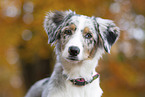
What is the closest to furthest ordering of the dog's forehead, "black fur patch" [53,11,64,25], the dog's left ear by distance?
1. the dog's forehead
2. the dog's left ear
3. "black fur patch" [53,11,64,25]

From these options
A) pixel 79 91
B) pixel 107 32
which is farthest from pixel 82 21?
pixel 79 91

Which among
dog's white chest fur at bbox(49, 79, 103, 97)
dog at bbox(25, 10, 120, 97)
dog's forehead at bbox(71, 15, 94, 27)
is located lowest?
dog's white chest fur at bbox(49, 79, 103, 97)

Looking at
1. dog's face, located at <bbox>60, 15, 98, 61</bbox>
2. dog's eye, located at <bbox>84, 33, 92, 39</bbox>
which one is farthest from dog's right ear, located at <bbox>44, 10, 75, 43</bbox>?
dog's eye, located at <bbox>84, 33, 92, 39</bbox>

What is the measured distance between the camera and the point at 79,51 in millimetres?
3164

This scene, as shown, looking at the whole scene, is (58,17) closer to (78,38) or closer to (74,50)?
(78,38)

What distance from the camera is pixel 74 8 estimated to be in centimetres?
656

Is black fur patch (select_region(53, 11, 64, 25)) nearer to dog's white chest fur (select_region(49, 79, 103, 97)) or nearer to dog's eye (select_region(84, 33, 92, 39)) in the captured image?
dog's eye (select_region(84, 33, 92, 39))

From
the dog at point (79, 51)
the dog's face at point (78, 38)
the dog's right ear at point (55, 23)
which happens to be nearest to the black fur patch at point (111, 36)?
the dog at point (79, 51)

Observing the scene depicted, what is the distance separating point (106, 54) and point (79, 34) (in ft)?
15.7

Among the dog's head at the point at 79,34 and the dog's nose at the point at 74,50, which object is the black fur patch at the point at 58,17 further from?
the dog's nose at the point at 74,50

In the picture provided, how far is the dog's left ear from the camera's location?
3596mm

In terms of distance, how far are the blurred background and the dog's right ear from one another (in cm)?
260

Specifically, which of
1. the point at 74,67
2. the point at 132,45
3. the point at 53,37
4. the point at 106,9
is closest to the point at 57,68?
the point at 74,67

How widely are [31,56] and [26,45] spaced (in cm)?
67
